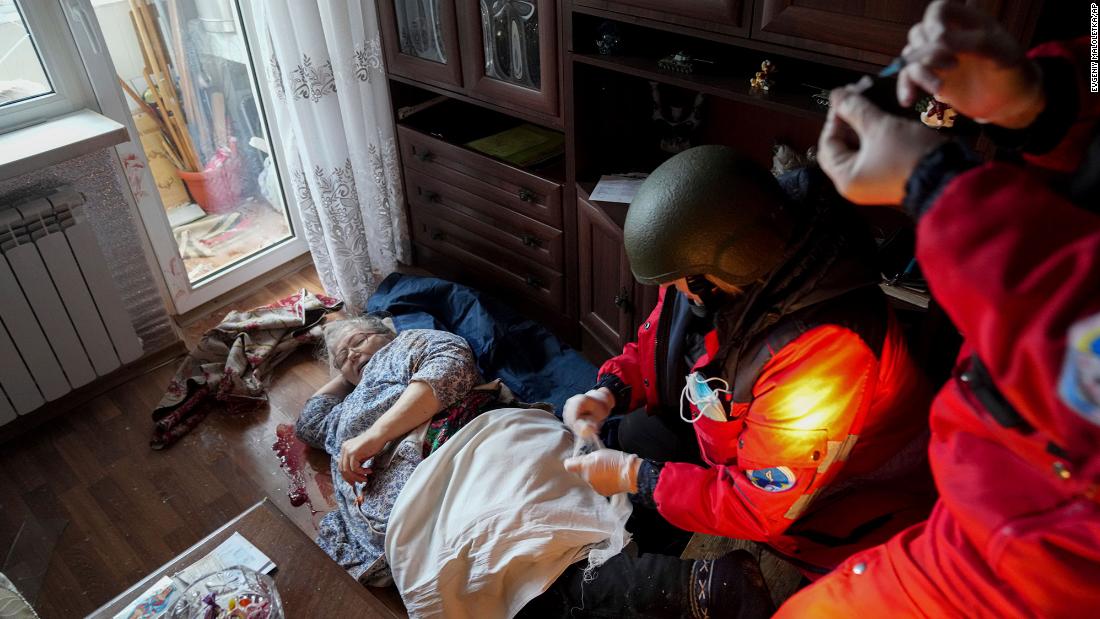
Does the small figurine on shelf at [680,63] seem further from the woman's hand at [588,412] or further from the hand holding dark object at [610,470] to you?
the hand holding dark object at [610,470]

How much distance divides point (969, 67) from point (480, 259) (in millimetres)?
2084

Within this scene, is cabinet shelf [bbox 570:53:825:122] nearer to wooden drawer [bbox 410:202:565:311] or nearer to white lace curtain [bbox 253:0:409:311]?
wooden drawer [bbox 410:202:565:311]

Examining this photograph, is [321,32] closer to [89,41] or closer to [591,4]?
[89,41]

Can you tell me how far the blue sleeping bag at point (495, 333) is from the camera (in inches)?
92.4

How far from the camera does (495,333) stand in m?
2.44

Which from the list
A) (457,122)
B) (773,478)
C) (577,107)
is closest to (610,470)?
(773,478)

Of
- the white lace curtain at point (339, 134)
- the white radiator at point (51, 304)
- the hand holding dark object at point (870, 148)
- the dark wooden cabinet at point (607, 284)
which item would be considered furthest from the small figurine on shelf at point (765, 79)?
the white radiator at point (51, 304)

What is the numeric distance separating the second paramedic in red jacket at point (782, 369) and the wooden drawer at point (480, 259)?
1.11 metres

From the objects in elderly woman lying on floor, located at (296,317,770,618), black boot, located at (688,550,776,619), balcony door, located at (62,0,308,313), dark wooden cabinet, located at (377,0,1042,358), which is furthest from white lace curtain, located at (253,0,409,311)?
black boot, located at (688,550,776,619)

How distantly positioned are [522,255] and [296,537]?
129 centimetres

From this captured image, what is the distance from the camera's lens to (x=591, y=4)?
186 cm

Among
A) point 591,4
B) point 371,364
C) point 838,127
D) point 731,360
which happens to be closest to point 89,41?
point 371,364

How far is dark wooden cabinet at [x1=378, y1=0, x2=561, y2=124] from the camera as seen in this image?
2082 mm

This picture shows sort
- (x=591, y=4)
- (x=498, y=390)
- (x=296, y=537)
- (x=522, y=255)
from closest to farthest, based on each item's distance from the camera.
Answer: (x=296, y=537) < (x=591, y=4) < (x=498, y=390) < (x=522, y=255)
